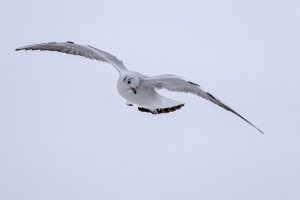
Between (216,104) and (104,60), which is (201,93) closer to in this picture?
(216,104)

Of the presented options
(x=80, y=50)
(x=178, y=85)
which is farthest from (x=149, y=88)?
(x=80, y=50)

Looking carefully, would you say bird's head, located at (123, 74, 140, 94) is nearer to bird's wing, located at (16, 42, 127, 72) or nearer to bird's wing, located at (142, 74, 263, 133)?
bird's wing, located at (142, 74, 263, 133)

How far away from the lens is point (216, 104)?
27.0 ft

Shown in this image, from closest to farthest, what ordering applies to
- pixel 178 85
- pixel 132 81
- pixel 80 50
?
pixel 132 81 → pixel 178 85 → pixel 80 50

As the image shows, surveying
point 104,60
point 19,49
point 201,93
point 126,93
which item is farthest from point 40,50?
point 201,93

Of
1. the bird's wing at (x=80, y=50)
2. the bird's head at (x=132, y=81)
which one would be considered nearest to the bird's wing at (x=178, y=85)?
the bird's head at (x=132, y=81)

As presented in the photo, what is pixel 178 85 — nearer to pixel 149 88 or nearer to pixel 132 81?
pixel 149 88

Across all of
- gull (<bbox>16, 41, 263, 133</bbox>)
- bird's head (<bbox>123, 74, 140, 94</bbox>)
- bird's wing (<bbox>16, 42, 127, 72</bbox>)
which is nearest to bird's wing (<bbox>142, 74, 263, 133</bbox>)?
gull (<bbox>16, 41, 263, 133</bbox>)

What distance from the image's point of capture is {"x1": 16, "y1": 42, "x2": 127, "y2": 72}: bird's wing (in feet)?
28.4

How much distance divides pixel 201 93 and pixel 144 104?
619 mm

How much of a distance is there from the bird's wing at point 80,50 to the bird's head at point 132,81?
451mm

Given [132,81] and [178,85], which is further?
[178,85]

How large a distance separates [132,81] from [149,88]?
12.7 inches

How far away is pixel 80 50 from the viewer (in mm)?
9047
